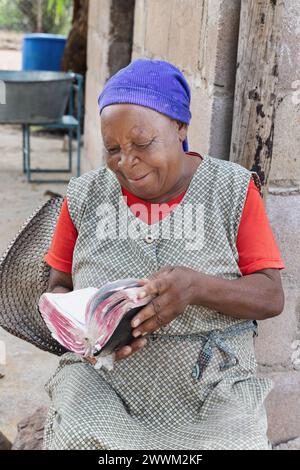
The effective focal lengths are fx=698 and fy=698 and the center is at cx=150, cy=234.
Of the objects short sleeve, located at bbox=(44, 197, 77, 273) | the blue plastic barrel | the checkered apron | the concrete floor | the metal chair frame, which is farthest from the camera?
the blue plastic barrel

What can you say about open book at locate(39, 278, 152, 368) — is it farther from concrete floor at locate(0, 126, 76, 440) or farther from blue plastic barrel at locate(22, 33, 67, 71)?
blue plastic barrel at locate(22, 33, 67, 71)

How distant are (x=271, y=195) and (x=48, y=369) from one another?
156 cm

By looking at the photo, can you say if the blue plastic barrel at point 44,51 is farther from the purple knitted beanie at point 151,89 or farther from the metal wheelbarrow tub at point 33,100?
the purple knitted beanie at point 151,89

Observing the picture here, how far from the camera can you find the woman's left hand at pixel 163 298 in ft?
5.72

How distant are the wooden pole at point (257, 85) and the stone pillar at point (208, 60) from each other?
108 mm

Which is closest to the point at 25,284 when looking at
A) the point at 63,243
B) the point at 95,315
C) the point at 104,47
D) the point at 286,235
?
the point at 63,243

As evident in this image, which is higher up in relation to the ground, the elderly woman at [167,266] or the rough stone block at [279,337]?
the elderly woman at [167,266]

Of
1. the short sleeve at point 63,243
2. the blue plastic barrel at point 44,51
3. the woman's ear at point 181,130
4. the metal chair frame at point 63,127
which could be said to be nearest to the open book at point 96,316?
the short sleeve at point 63,243

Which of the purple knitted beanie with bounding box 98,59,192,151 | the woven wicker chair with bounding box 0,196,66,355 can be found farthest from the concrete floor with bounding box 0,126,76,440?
the purple knitted beanie with bounding box 98,59,192,151

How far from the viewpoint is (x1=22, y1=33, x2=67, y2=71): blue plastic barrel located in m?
9.52

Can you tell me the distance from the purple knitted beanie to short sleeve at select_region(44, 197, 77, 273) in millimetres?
389

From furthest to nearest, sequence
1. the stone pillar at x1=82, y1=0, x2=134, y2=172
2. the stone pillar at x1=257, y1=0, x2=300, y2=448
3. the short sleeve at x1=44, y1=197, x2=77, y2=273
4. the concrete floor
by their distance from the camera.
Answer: the stone pillar at x1=82, y1=0, x2=134, y2=172, the concrete floor, the stone pillar at x1=257, y1=0, x2=300, y2=448, the short sleeve at x1=44, y1=197, x2=77, y2=273

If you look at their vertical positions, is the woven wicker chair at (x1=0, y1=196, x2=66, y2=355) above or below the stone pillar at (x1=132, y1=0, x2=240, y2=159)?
below

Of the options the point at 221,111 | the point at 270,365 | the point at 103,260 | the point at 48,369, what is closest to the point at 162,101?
the point at 103,260
